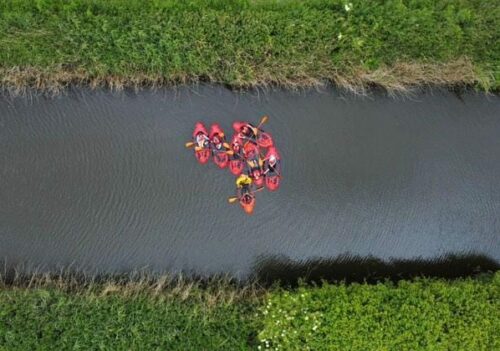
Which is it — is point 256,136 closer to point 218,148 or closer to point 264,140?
point 264,140

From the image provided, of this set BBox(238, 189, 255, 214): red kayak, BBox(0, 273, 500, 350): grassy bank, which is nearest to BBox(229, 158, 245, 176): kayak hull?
BBox(238, 189, 255, 214): red kayak

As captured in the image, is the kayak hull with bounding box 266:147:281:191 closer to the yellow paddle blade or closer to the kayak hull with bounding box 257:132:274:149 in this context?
the kayak hull with bounding box 257:132:274:149

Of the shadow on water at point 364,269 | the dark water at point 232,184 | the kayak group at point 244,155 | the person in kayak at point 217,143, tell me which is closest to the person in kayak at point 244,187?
the kayak group at point 244,155

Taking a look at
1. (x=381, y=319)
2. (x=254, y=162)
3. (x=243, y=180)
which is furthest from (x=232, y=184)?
(x=381, y=319)

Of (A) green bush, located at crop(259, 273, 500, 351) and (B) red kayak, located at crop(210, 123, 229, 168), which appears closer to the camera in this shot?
(A) green bush, located at crop(259, 273, 500, 351)

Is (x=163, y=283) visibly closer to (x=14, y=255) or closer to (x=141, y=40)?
(x=14, y=255)

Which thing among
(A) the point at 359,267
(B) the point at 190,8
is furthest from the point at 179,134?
(A) the point at 359,267
